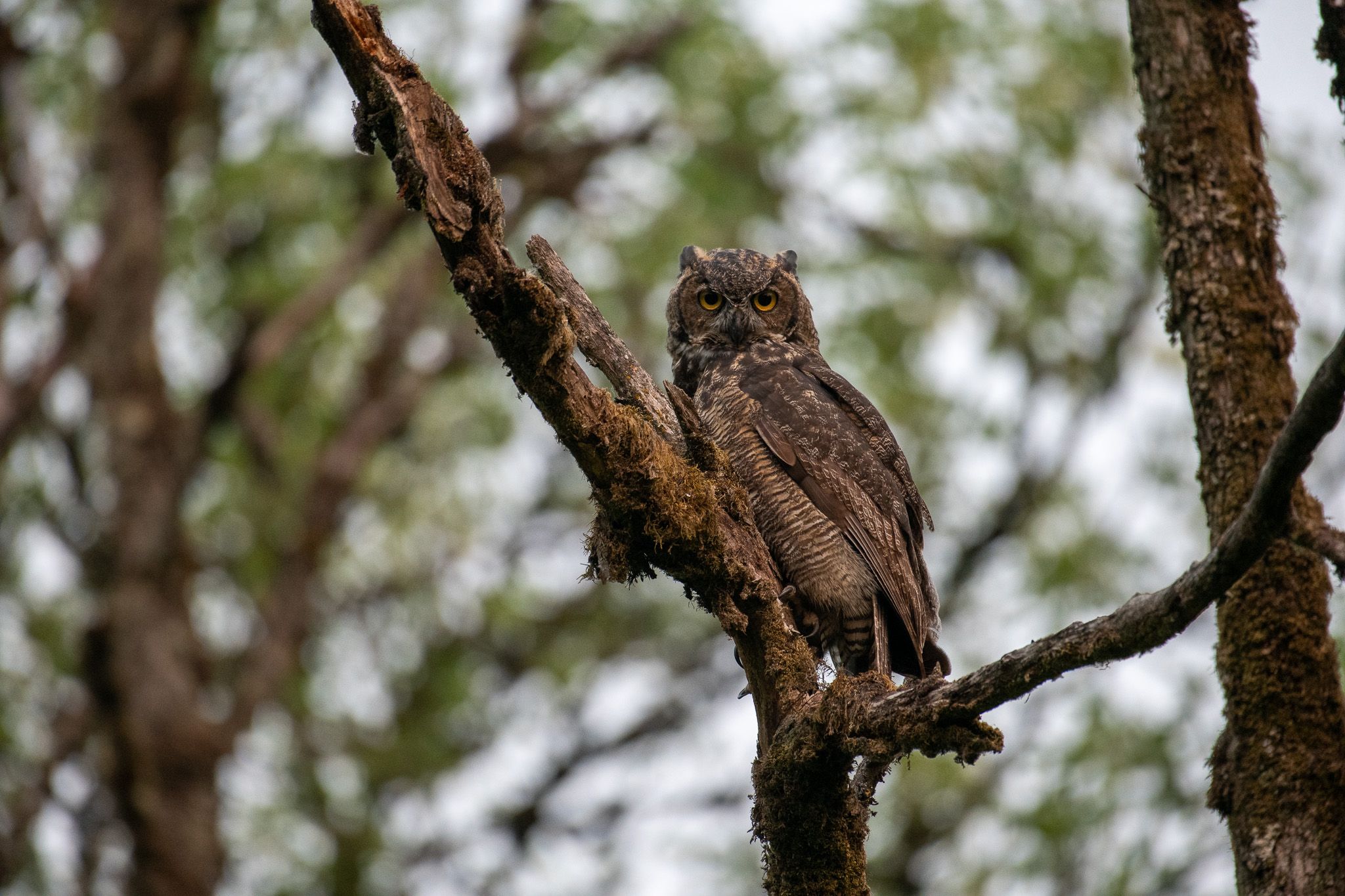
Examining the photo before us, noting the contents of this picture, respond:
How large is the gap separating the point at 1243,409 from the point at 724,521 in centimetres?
141

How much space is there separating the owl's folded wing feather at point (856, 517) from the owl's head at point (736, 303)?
702mm

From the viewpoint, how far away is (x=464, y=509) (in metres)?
12.3

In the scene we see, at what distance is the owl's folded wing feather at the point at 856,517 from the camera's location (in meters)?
4.41

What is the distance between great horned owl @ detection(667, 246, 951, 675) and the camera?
4.41 m

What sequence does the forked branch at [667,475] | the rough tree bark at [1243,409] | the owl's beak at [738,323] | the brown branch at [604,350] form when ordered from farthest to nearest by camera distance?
the owl's beak at [738,323] < the brown branch at [604,350] < the rough tree bark at [1243,409] < the forked branch at [667,475]

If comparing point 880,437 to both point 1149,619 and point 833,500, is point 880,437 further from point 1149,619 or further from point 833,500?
point 1149,619

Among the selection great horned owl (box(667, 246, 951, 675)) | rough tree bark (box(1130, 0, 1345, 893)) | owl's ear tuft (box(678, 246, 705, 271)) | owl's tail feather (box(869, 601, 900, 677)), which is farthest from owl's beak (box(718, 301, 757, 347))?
rough tree bark (box(1130, 0, 1345, 893))

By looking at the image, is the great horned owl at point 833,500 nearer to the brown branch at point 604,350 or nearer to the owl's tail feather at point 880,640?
the owl's tail feather at point 880,640

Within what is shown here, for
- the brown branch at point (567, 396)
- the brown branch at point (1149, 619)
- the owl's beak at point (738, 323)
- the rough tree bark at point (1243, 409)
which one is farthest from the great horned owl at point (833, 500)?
the brown branch at point (1149, 619)

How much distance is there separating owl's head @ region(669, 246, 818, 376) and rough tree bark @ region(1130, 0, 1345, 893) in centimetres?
172

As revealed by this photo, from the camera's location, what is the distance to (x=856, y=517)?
4492 mm

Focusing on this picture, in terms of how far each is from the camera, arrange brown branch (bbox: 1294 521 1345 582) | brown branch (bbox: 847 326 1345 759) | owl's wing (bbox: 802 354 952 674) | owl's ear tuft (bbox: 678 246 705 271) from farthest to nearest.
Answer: owl's ear tuft (bbox: 678 246 705 271) → owl's wing (bbox: 802 354 952 674) → brown branch (bbox: 1294 521 1345 582) → brown branch (bbox: 847 326 1345 759)

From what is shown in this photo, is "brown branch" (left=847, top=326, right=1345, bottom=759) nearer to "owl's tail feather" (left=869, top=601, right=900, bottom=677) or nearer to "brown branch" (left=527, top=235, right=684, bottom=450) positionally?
"brown branch" (left=527, top=235, right=684, bottom=450)

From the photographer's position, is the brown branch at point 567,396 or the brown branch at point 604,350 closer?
the brown branch at point 567,396
